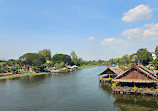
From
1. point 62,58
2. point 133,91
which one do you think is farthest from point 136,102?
point 62,58

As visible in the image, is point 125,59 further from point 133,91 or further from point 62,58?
point 133,91

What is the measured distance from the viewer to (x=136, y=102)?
74.9 feet

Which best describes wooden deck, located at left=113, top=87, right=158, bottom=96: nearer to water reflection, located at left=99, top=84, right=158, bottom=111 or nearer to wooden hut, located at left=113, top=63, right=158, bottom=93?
wooden hut, located at left=113, top=63, right=158, bottom=93

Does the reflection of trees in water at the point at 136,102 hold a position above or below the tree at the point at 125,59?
below

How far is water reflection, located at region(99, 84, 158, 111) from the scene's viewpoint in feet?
66.9

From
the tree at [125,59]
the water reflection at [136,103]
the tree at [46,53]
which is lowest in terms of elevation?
the water reflection at [136,103]

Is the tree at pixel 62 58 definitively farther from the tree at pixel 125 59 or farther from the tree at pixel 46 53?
the tree at pixel 125 59

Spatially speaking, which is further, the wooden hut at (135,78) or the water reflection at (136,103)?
the wooden hut at (135,78)

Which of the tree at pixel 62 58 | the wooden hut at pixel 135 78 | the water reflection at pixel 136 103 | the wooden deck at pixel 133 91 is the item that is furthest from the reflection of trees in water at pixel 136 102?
the tree at pixel 62 58

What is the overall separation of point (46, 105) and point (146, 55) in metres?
87.1

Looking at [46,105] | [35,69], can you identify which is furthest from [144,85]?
[35,69]

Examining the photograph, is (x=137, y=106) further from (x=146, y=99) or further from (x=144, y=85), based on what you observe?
(x=144, y=85)

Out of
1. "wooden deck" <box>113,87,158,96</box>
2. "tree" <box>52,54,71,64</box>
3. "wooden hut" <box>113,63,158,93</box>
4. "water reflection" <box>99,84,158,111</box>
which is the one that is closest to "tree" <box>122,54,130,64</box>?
"tree" <box>52,54,71,64</box>

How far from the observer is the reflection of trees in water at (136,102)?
2047cm
